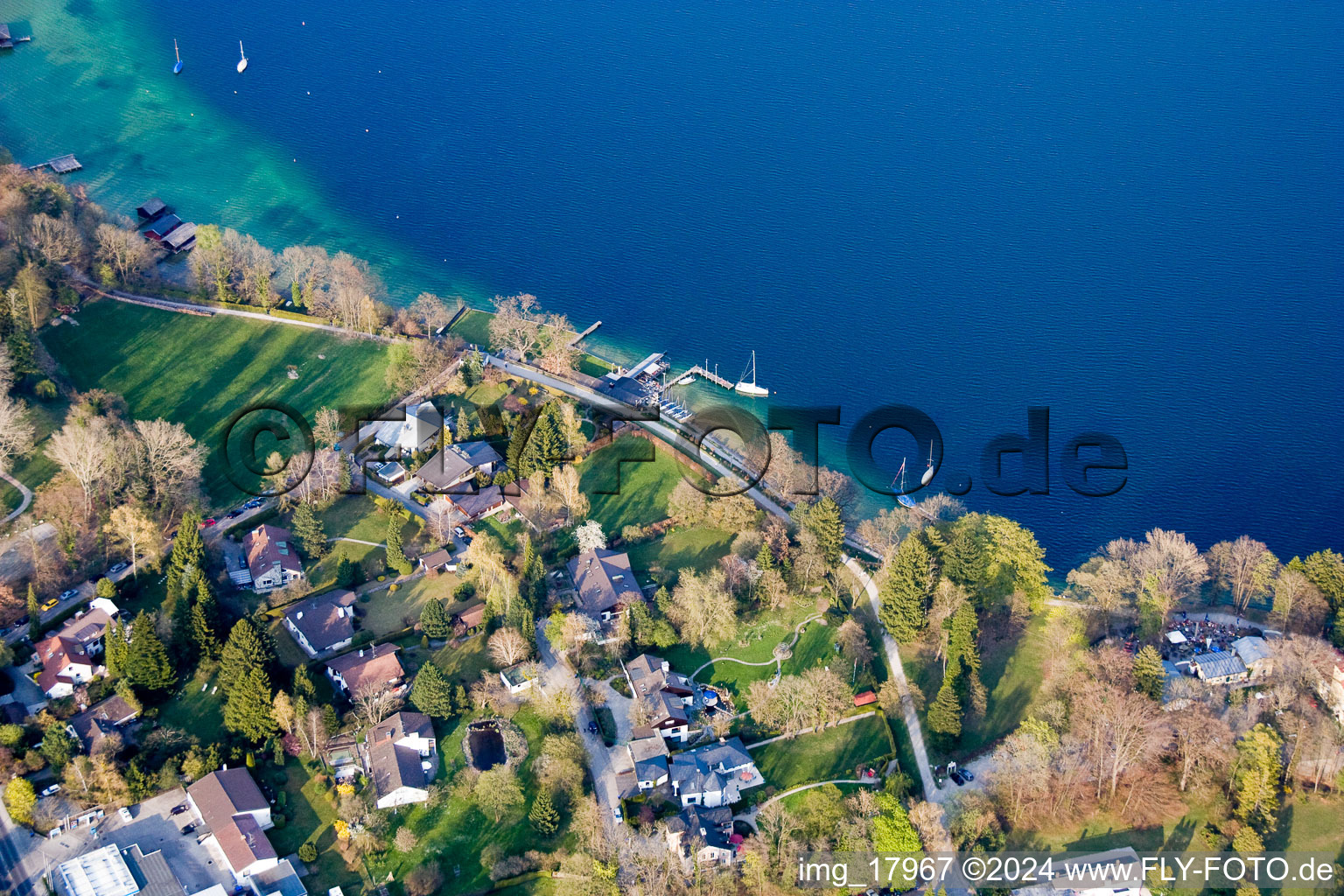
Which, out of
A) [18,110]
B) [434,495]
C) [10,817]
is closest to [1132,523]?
[434,495]

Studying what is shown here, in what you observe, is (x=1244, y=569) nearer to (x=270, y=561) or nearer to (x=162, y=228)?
(x=270, y=561)

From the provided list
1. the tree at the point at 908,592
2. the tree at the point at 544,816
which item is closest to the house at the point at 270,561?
the tree at the point at 544,816

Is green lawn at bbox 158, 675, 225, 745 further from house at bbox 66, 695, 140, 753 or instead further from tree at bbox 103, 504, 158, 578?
tree at bbox 103, 504, 158, 578

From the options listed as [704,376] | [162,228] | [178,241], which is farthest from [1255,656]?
[162,228]

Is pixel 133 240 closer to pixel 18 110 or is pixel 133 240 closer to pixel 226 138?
pixel 226 138

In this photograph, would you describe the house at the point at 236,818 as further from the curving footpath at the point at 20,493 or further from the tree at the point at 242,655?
the curving footpath at the point at 20,493

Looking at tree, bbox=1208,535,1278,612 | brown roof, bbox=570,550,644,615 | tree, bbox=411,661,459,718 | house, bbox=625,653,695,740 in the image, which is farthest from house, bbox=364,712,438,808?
tree, bbox=1208,535,1278,612

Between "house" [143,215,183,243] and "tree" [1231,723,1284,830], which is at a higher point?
"house" [143,215,183,243]
